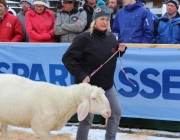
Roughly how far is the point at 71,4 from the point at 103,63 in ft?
8.00

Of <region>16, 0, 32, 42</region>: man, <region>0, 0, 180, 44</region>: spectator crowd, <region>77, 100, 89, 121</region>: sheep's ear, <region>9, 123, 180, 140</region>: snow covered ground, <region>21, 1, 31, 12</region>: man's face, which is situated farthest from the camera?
<region>21, 1, 31, 12</region>: man's face

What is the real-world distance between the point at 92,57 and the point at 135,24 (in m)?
1.91

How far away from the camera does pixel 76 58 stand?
4145 mm

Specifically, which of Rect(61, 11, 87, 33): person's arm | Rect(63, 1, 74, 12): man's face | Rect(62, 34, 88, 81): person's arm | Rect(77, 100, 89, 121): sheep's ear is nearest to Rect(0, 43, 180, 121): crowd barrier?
Rect(61, 11, 87, 33): person's arm

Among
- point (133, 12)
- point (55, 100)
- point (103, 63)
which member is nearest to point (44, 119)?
point (55, 100)

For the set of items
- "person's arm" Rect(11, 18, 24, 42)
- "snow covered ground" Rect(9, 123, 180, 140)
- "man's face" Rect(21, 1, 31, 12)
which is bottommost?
"snow covered ground" Rect(9, 123, 180, 140)

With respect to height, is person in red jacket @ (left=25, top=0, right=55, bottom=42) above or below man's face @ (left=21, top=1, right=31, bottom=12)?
below

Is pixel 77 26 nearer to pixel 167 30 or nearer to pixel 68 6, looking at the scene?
pixel 68 6

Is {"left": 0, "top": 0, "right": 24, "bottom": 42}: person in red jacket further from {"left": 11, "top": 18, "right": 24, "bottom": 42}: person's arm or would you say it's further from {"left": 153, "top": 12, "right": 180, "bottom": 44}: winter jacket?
{"left": 153, "top": 12, "right": 180, "bottom": 44}: winter jacket

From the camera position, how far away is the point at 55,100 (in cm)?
399

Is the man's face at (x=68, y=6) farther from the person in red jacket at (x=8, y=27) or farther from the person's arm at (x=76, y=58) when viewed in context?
the person's arm at (x=76, y=58)

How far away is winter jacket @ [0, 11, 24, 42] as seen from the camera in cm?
679

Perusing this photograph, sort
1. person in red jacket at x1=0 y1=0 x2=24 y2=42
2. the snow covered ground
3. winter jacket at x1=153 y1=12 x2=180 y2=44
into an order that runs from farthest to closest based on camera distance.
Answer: person in red jacket at x1=0 y1=0 x2=24 y2=42
winter jacket at x1=153 y1=12 x2=180 y2=44
the snow covered ground

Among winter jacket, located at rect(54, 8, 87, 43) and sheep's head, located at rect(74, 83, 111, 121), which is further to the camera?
winter jacket, located at rect(54, 8, 87, 43)
